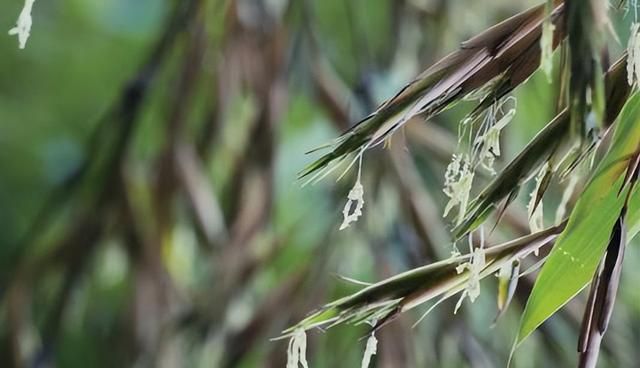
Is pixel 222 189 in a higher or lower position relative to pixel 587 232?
higher

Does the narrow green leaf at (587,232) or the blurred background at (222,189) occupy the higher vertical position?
the blurred background at (222,189)

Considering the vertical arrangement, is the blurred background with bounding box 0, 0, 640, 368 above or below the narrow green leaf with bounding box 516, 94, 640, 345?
above

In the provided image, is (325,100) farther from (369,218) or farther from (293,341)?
(293,341)

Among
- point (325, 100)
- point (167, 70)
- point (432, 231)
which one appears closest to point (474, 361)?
point (432, 231)

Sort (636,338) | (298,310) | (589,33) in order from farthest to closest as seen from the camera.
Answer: (636,338) → (298,310) → (589,33)

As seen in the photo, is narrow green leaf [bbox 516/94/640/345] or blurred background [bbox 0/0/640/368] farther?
blurred background [bbox 0/0/640/368]
